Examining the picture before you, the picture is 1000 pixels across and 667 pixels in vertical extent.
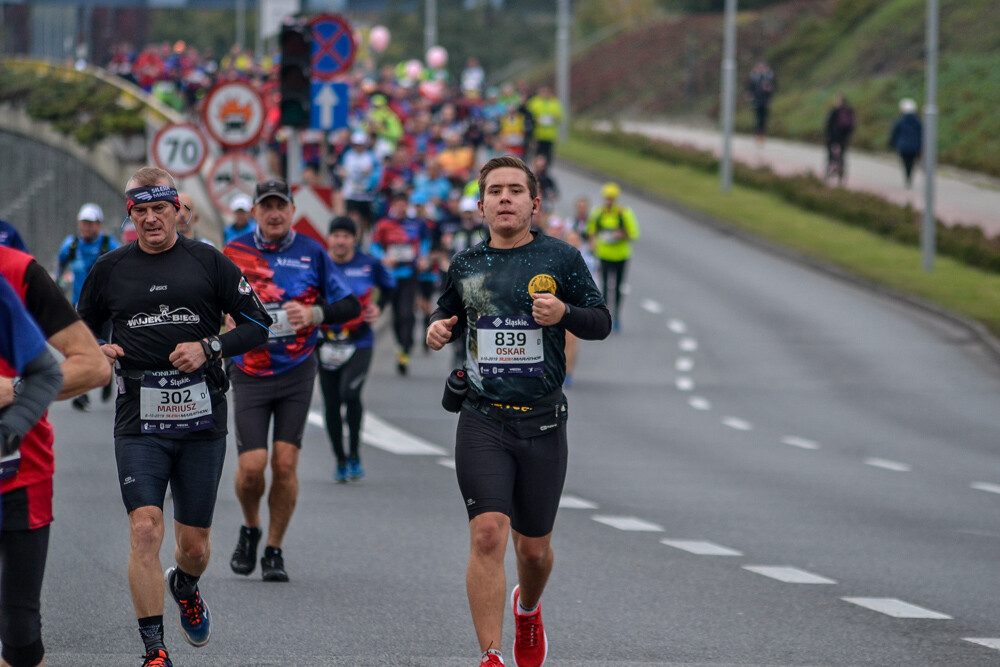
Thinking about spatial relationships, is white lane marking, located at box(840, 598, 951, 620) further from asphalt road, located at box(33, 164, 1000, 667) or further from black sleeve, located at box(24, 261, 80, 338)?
black sleeve, located at box(24, 261, 80, 338)

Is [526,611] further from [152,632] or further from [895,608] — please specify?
[895,608]

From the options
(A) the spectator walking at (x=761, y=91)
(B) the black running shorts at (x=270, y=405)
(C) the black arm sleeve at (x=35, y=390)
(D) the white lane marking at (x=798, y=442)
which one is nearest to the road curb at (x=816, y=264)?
(A) the spectator walking at (x=761, y=91)

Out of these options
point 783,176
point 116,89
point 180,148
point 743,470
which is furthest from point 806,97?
point 743,470

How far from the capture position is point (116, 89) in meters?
32.1

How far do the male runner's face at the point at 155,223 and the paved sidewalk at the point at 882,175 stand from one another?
2715 cm

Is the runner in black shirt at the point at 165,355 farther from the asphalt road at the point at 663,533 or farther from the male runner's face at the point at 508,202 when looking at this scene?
the male runner's face at the point at 508,202

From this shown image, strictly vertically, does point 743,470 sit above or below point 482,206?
below

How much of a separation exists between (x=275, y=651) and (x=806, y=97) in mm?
50950

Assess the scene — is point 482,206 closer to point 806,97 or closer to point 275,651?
point 275,651

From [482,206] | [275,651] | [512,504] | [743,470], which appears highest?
[482,206]

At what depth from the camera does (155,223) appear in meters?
6.54

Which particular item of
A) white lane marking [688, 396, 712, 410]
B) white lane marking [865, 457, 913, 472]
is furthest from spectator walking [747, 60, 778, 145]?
white lane marking [865, 457, 913, 472]

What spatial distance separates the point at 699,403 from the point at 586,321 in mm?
12761

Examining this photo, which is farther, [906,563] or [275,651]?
[906,563]
